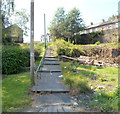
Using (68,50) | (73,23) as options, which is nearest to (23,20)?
(73,23)

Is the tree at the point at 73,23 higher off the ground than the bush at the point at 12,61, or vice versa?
the tree at the point at 73,23

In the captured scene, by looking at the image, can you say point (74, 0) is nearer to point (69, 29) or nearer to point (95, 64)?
point (95, 64)

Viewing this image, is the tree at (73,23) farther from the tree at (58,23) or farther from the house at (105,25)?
the house at (105,25)

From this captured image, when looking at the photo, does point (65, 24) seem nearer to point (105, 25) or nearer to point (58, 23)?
point (58, 23)

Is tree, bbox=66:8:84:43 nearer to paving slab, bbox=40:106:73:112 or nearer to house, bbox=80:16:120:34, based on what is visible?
house, bbox=80:16:120:34

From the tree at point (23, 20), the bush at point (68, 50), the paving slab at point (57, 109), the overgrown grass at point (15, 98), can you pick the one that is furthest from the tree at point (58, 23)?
the paving slab at point (57, 109)

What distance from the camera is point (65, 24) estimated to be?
19656 mm

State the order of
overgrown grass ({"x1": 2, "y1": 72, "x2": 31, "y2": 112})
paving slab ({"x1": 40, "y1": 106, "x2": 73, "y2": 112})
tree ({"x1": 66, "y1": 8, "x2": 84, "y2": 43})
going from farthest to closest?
tree ({"x1": 66, "y1": 8, "x2": 84, "y2": 43}) → overgrown grass ({"x1": 2, "y1": 72, "x2": 31, "y2": 112}) → paving slab ({"x1": 40, "y1": 106, "x2": 73, "y2": 112})

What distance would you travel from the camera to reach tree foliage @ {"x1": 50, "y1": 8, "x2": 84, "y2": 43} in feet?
64.0

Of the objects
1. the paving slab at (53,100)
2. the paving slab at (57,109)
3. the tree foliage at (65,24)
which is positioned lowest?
the paving slab at (53,100)

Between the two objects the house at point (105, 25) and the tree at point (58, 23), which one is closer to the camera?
the tree at point (58, 23)

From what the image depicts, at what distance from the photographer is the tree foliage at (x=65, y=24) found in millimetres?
19516

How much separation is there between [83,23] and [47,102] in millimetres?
19864

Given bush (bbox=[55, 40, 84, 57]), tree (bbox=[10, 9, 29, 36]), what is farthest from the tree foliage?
bush (bbox=[55, 40, 84, 57])
